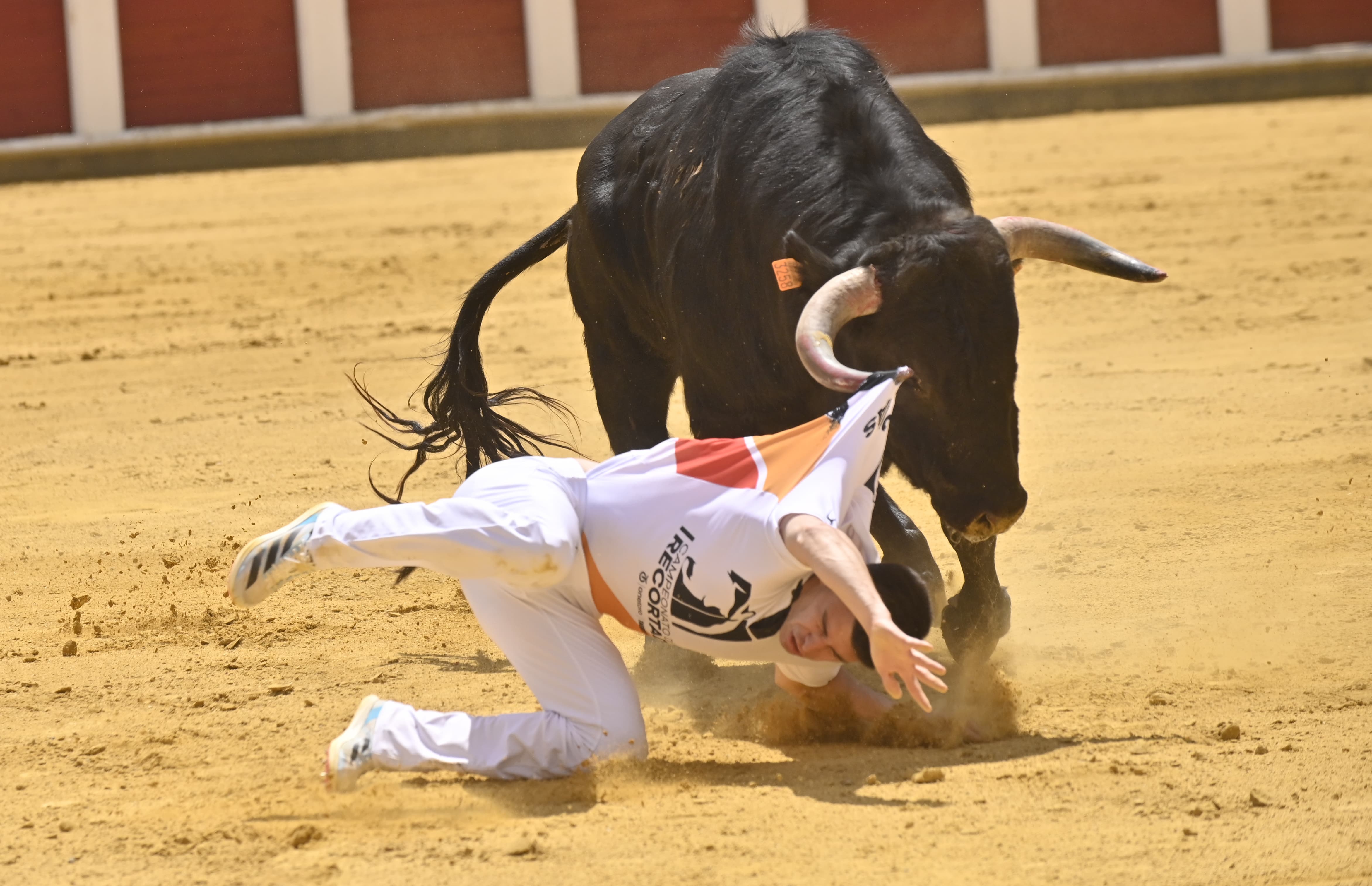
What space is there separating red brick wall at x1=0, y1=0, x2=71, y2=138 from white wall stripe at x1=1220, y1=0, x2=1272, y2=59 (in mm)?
12081

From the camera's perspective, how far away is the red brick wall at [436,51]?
17.6 metres

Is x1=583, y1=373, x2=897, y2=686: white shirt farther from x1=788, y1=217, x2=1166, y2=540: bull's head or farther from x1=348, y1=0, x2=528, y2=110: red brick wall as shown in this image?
x1=348, y1=0, x2=528, y2=110: red brick wall

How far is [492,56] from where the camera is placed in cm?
1772

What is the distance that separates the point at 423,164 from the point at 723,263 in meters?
11.8

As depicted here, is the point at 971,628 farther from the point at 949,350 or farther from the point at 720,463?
the point at 720,463

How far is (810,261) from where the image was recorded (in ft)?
13.9

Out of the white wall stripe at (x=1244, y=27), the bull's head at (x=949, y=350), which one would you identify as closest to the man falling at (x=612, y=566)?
the bull's head at (x=949, y=350)

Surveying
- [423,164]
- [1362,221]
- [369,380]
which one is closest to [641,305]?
[369,380]

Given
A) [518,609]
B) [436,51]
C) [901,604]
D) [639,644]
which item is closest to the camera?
[901,604]

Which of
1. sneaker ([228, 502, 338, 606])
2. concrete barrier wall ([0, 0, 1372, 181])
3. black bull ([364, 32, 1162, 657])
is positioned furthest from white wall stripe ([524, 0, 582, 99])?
sneaker ([228, 502, 338, 606])

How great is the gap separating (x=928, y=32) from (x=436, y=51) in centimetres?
516

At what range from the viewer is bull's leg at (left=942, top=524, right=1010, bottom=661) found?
443 cm

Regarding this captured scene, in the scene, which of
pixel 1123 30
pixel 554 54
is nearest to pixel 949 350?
pixel 554 54

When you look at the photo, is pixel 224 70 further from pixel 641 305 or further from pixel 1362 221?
pixel 641 305
